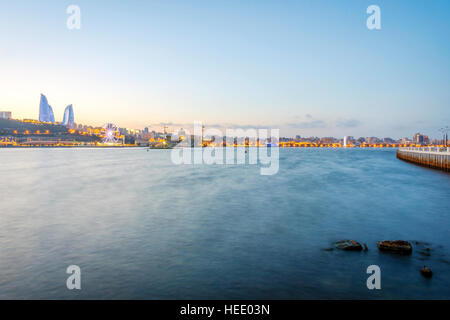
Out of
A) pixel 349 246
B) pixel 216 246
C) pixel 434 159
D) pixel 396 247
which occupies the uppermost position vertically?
pixel 434 159

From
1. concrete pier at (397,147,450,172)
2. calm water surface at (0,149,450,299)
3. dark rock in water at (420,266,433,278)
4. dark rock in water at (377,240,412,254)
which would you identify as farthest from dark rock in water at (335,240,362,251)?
concrete pier at (397,147,450,172)

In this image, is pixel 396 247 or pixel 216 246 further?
pixel 216 246

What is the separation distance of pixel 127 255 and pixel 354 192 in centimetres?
2583

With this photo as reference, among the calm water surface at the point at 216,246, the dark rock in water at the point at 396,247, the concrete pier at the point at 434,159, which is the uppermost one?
the concrete pier at the point at 434,159

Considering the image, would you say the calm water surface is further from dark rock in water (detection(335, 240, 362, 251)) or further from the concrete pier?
the concrete pier

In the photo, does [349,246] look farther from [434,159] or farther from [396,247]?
[434,159]

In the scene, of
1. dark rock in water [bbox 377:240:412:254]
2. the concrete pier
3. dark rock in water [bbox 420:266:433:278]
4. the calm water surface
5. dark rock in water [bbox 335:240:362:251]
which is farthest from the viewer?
the concrete pier

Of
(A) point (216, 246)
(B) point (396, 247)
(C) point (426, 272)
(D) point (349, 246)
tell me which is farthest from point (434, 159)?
(A) point (216, 246)

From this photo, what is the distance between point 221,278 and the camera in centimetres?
983

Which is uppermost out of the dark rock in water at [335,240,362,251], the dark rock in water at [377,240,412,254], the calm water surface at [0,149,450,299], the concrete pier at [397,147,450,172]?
the concrete pier at [397,147,450,172]

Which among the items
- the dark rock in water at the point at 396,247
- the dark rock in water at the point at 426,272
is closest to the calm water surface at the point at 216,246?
the dark rock in water at the point at 426,272

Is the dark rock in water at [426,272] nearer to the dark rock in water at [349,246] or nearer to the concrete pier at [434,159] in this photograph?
the dark rock in water at [349,246]

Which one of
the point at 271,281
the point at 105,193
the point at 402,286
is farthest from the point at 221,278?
the point at 105,193
